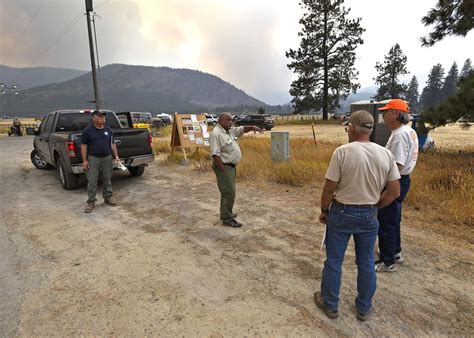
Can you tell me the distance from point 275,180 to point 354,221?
5.02 metres

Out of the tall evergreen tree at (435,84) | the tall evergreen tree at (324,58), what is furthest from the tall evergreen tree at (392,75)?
the tall evergreen tree at (435,84)

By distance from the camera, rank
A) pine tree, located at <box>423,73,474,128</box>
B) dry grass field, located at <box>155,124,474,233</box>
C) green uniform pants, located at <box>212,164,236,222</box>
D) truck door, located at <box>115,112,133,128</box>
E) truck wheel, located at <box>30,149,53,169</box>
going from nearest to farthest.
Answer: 1. green uniform pants, located at <box>212,164,236,222</box>
2. dry grass field, located at <box>155,124,474,233</box>
3. pine tree, located at <box>423,73,474,128</box>
4. truck door, located at <box>115,112,133,128</box>
5. truck wheel, located at <box>30,149,53,169</box>

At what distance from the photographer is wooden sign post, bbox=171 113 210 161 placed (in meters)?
10.2

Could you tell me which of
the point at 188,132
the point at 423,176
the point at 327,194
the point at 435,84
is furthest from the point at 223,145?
the point at 435,84

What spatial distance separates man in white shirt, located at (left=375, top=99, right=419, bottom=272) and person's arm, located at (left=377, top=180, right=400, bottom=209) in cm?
72

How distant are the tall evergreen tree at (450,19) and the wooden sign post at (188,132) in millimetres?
7795

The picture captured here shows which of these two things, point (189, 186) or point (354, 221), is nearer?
point (354, 221)

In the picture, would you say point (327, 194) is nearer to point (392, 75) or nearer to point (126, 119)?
point (126, 119)

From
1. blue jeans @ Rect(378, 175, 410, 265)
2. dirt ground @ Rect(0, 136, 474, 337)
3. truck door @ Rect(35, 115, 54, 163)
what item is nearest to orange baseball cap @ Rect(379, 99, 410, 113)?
blue jeans @ Rect(378, 175, 410, 265)

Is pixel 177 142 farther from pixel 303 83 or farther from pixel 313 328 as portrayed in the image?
pixel 303 83

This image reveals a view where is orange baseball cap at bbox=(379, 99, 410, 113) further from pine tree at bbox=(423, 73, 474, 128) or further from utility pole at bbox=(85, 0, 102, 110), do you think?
utility pole at bbox=(85, 0, 102, 110)

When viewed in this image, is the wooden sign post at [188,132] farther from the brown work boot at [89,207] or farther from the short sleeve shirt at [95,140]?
the brown work boot at [89,207]

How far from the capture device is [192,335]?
93.0 inches

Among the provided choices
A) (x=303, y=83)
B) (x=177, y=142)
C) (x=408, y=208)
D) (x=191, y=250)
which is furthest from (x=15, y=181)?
(x=303, y=83)
